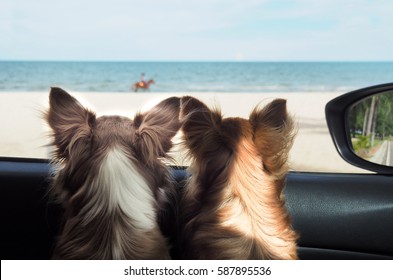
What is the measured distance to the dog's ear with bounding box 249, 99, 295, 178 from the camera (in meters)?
1.89

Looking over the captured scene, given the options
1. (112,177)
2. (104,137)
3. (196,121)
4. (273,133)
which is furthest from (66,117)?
(273,133)

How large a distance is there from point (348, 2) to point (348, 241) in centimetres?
3235

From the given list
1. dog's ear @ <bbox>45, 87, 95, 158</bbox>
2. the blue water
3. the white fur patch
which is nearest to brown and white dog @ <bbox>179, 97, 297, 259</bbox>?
the white fur patch

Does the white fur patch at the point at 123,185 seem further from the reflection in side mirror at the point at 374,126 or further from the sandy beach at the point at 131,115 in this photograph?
the reflection in side mirror at the point at 374,126

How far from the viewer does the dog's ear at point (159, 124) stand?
71.6 inches

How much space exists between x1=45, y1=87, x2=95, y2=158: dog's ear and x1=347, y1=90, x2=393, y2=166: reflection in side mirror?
1.30 metres

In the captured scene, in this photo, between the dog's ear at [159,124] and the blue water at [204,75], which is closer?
the dog's ear at [159,124]

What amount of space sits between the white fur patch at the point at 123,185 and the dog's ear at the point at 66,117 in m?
0.16

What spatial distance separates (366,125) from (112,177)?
4.35ft

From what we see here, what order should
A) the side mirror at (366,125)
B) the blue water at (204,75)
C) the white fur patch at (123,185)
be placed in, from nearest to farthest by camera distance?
the white fur patch at (123,185)
the side mirror at (366,125)
the blue water at (204,75)

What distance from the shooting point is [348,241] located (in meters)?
2.33

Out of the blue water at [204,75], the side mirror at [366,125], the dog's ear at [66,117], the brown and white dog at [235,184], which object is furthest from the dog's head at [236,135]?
the blue water at [204,75]

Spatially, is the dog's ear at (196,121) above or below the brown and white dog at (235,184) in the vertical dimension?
above
